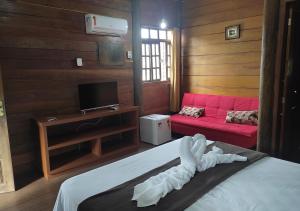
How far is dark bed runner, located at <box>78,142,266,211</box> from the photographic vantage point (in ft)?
4.51

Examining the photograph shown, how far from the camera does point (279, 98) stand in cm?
293

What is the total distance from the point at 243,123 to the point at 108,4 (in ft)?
9.54

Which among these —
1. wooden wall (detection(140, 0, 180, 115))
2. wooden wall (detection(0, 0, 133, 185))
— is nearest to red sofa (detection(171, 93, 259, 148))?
wooden wall (detection(140, 0, 180, 115))

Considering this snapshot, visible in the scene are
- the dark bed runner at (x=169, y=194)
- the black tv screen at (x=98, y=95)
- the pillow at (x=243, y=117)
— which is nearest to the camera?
the dark bed runner at (x=169, y=194)

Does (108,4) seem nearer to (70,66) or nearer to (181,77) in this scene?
(70,66)

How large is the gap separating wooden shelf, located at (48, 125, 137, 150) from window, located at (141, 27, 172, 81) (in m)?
1.36

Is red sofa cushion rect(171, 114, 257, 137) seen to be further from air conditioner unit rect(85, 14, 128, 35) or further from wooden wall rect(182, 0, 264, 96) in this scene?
air conditioner unit rect(85, 14, 128, 35)

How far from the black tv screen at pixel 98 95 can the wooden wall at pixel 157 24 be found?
94 cm

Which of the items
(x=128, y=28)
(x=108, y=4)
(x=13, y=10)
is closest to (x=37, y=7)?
(x=13, y=10)

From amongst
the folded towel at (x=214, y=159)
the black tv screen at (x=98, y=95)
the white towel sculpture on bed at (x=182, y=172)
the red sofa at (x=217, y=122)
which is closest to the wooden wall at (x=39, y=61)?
the black tv screen at (x=98, y=95)

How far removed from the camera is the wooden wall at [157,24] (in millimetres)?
4418

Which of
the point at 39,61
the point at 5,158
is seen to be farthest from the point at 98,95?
the point at 5,158

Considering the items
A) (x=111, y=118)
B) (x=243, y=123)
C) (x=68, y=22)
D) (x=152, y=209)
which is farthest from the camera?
(x=111, y=118)

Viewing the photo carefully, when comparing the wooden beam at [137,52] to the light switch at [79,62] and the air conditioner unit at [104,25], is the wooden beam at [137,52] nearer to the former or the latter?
the air conditioner unit at [104,25]
